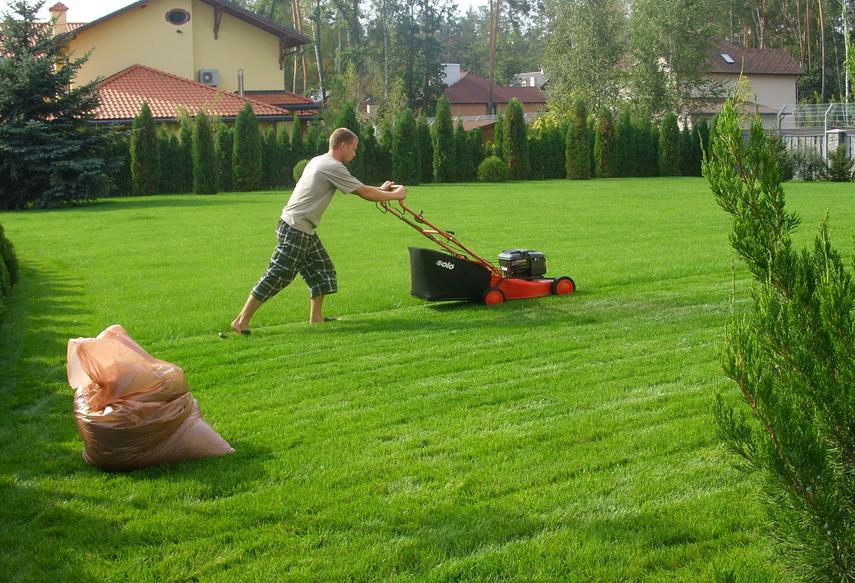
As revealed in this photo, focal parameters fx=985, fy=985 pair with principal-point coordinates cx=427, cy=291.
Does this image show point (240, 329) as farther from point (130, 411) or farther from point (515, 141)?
point (515, 141)

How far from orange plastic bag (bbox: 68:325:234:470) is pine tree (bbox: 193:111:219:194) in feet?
89.6

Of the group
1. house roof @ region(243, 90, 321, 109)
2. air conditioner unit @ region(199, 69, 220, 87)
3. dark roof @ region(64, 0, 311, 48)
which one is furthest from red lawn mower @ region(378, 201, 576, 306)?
air conditioner unit @ region(199, 69, 220, 87)

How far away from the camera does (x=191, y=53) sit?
4453 centimetres

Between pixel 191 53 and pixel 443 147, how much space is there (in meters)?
14.1

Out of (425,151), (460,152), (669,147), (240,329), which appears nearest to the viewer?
(240,329)

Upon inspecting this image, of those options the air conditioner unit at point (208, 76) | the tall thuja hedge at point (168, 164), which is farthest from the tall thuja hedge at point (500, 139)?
the air conditioner unit at point (208, 76)

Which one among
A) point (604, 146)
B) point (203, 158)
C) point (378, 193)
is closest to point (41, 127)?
point (203, 158)

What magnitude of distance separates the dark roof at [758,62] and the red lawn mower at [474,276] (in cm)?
5472

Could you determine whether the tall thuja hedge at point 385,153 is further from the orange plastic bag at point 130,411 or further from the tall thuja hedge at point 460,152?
the orange plastic bag at point 130,411

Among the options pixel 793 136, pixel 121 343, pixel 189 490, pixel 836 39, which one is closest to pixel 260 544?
pixel 189 490

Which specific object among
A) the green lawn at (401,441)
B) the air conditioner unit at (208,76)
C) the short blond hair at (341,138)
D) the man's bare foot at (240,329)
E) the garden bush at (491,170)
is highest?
the air conditioner unit at (208,76)

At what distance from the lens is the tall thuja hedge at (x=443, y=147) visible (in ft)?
124

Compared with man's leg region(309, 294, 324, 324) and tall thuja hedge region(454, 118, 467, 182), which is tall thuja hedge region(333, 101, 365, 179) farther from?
man's leg region(309, 294, 324, 324)

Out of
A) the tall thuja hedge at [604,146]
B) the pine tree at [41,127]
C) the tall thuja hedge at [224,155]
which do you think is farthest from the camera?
the tall thuja hedge at [604,146]
